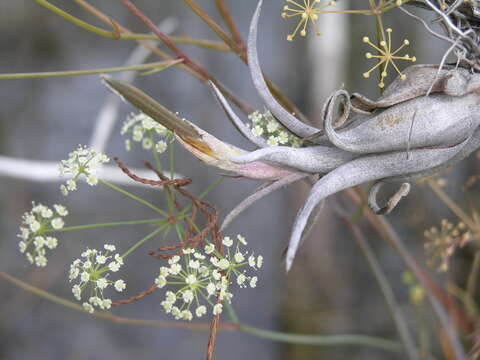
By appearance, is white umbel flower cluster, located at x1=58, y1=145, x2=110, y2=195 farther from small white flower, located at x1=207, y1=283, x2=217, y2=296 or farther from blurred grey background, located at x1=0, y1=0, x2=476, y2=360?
blurred grey background, located at x1=0, y1=0, x2=476, y2=360

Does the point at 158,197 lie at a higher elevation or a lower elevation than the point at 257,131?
higher

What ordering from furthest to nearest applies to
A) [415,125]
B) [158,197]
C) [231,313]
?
[158,197] < [231,313] < [415,125]

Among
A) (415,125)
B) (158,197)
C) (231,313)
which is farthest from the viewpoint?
(158,197)

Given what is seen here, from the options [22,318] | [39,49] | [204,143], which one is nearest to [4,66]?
[39,49]

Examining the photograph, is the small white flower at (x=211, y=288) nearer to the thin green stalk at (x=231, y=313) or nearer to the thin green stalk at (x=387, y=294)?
the thin green stalk at (x=231, y=313)

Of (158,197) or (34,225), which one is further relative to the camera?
(158,197)

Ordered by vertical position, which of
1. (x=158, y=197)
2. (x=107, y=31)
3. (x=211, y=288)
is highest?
(x=158, y=197)

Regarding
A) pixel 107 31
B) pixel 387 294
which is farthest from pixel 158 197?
pixel 107 31

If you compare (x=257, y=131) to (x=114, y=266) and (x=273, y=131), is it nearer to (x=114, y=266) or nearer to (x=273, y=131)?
(x=273, y=131)
